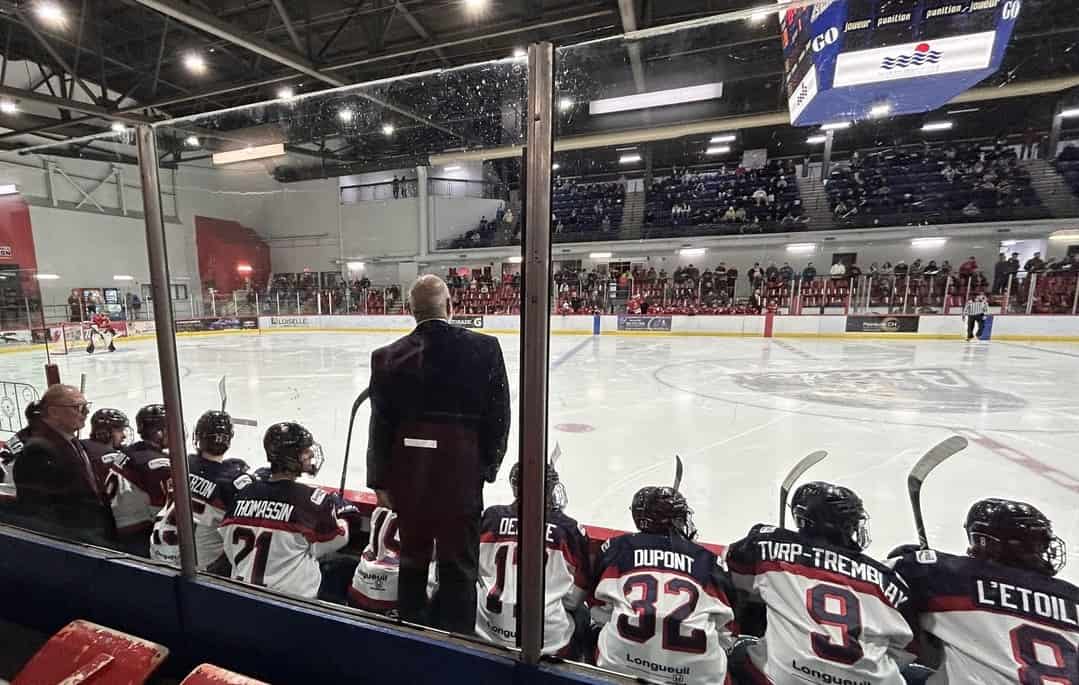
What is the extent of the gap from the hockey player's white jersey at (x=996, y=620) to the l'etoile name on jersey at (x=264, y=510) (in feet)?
5.67

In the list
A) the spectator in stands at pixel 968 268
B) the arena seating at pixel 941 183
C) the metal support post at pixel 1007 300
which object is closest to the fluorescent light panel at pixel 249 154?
the arena seating at pixel 941 183

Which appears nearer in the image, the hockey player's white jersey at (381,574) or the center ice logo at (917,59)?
the hockey player's white jersey at (381,574)

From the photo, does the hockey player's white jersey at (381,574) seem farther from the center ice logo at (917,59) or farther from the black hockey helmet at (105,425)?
the center ice logo at (917,59)

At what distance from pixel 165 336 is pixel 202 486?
1.96 feet

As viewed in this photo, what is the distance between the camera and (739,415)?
14.5ft

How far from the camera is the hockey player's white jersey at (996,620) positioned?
0.99 m

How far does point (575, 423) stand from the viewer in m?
4.16

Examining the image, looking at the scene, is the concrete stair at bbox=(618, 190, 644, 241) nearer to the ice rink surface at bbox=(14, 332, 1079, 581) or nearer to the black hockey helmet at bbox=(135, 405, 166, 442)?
the ice rink surface at bbox=(14, 332, 1079, 581)

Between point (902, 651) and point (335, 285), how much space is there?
208 cm

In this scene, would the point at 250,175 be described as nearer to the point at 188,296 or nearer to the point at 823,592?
the point at 188,296

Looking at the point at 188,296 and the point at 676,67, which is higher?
the point at 676,67

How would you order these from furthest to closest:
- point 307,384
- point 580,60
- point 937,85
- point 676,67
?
point 307,384 → point 937,85 → point 676,67 → point 580,60

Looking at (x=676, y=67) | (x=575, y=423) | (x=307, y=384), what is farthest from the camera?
(x=307, y=384)

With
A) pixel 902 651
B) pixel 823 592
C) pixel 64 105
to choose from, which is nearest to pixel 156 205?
pixel 823 592
